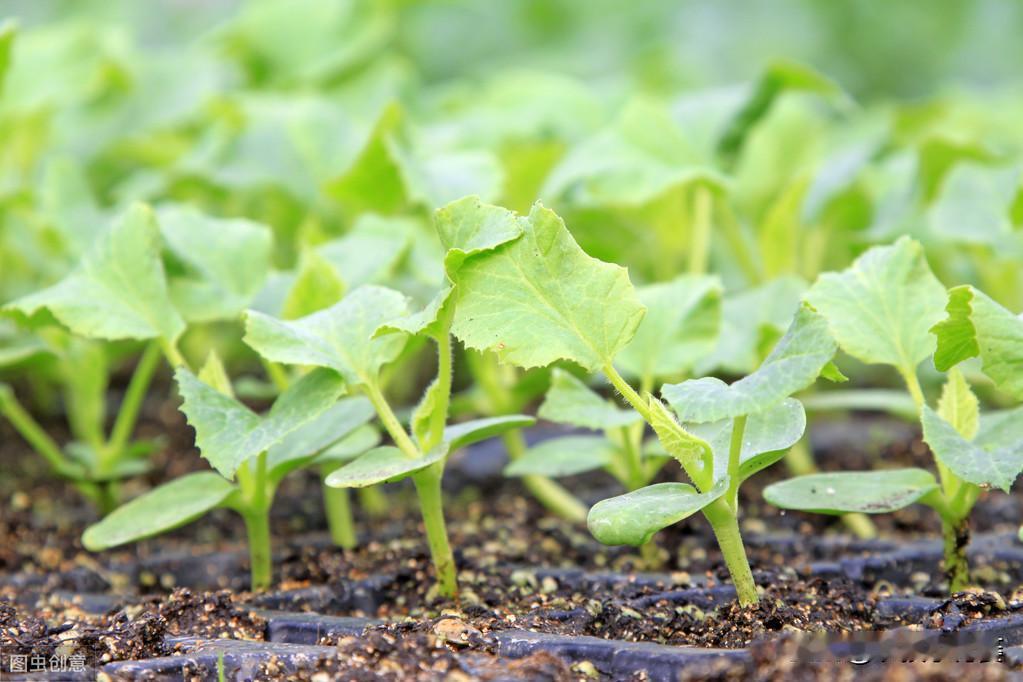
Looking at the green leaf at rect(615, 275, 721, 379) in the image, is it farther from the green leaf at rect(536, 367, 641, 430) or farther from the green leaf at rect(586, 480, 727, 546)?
the green leaf at rect(586, 480, 727, 546)

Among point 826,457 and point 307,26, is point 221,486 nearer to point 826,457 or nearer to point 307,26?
point 826,457

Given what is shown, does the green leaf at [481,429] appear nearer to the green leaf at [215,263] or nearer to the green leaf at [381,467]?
the green leaf at [381,467]

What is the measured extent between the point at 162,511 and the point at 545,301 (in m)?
0.40

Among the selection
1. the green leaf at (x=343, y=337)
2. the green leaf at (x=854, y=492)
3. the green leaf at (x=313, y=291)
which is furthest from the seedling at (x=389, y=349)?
the green leaf at (x=854, y=492)

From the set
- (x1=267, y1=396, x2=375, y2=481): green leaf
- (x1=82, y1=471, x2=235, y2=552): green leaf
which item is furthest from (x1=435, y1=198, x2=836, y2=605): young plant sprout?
(x1=82, y1=471, x2=235, y2=552): green leaf

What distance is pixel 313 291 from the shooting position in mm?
1020

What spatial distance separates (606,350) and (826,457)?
0.72 metres

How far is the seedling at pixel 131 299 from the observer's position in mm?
1007

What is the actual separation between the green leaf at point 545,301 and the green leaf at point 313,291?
9.3 inches

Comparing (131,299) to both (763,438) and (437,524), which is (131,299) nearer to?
(437,524)

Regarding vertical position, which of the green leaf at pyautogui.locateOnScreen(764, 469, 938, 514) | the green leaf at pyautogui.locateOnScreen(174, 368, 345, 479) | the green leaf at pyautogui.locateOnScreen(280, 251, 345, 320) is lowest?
the green leaf at pyautogui.locateOnScreen(764, 469, 938, 514)

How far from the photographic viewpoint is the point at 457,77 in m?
3.43

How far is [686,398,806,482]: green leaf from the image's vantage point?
81 centimetres

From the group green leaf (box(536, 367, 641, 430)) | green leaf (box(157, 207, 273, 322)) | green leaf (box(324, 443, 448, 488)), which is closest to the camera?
green leaf (box(324, 443, 448, 488))
